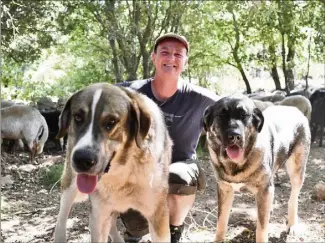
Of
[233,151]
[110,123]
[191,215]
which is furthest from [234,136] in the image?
[191,215]

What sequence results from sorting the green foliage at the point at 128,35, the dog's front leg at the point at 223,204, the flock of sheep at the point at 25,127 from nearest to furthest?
the dog's front leg at the point at 223,204, the flock of sheep at the point at 25,127, the green foliage at the point at 128,35

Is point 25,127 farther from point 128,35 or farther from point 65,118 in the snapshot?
point 65,118

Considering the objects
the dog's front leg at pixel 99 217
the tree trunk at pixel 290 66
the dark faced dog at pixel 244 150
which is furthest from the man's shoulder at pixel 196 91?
the tree trunk at pixel 290 66

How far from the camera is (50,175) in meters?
7.13

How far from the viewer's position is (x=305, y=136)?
465 centimetres

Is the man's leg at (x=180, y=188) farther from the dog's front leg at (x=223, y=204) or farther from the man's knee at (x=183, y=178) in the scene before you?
the dog's front leg at (x=223, y=204)

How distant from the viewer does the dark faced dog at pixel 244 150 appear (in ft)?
11.2

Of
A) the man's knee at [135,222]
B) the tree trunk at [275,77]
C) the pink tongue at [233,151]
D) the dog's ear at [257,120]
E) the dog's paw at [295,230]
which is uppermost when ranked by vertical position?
the tree trunk at [275,77]

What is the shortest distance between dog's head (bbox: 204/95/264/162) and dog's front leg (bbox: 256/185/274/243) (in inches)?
15.7

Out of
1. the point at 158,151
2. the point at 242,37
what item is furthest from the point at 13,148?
the point at 242,37

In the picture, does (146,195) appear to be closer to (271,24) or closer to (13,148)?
(13,148)

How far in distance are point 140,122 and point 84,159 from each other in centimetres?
52

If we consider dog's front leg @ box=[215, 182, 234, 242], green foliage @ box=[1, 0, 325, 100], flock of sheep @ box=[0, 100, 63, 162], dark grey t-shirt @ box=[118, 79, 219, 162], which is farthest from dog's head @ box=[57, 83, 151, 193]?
flock of sheep @ box=[0, 100, 63, 162]

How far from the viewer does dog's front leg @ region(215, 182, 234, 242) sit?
3.88 m
